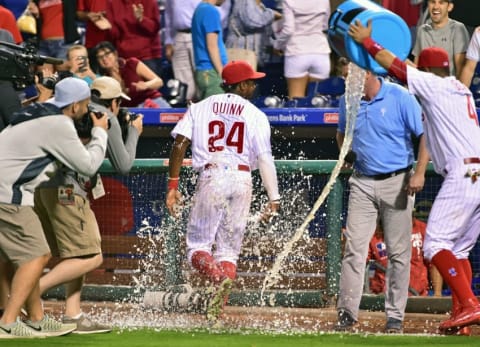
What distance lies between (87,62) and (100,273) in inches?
76.6

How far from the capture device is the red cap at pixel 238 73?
382 inches


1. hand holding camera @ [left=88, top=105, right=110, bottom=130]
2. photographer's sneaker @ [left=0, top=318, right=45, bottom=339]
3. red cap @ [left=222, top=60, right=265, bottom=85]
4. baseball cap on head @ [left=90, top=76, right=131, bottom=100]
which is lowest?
photographer's sneaker @ [left=0, top=318, right=45, bottom=339]

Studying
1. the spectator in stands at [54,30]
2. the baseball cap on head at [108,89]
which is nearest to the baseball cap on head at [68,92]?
the baseball cap on head at [108,89]

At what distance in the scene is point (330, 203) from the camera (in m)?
10.8

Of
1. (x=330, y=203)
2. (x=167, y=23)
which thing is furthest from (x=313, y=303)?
(x=167, y=23)

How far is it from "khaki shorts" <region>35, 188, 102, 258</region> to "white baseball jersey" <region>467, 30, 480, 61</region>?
4.20m

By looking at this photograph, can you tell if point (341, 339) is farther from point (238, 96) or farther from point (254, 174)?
point (254, 174)

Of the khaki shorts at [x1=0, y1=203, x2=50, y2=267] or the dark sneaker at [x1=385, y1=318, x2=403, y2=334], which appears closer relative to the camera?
the khaki shorts at [x1=0, y1=203, x2=50, y2=267]

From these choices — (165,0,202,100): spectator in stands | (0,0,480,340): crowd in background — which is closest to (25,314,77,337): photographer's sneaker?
(0,0,480,340): crowd in background

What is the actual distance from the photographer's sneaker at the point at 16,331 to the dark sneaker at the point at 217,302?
1.54 m

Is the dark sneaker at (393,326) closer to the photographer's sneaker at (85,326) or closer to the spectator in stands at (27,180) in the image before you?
the photographer's sneaker at (85,326)

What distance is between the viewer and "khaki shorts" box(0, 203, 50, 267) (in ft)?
25.9

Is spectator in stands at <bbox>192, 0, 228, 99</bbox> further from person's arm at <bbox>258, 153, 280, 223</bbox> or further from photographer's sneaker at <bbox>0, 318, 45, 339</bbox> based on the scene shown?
photographer's sneaker at <bbox>0, 318, 45, 339</bbox>

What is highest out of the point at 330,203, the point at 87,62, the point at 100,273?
the point at 87,62
